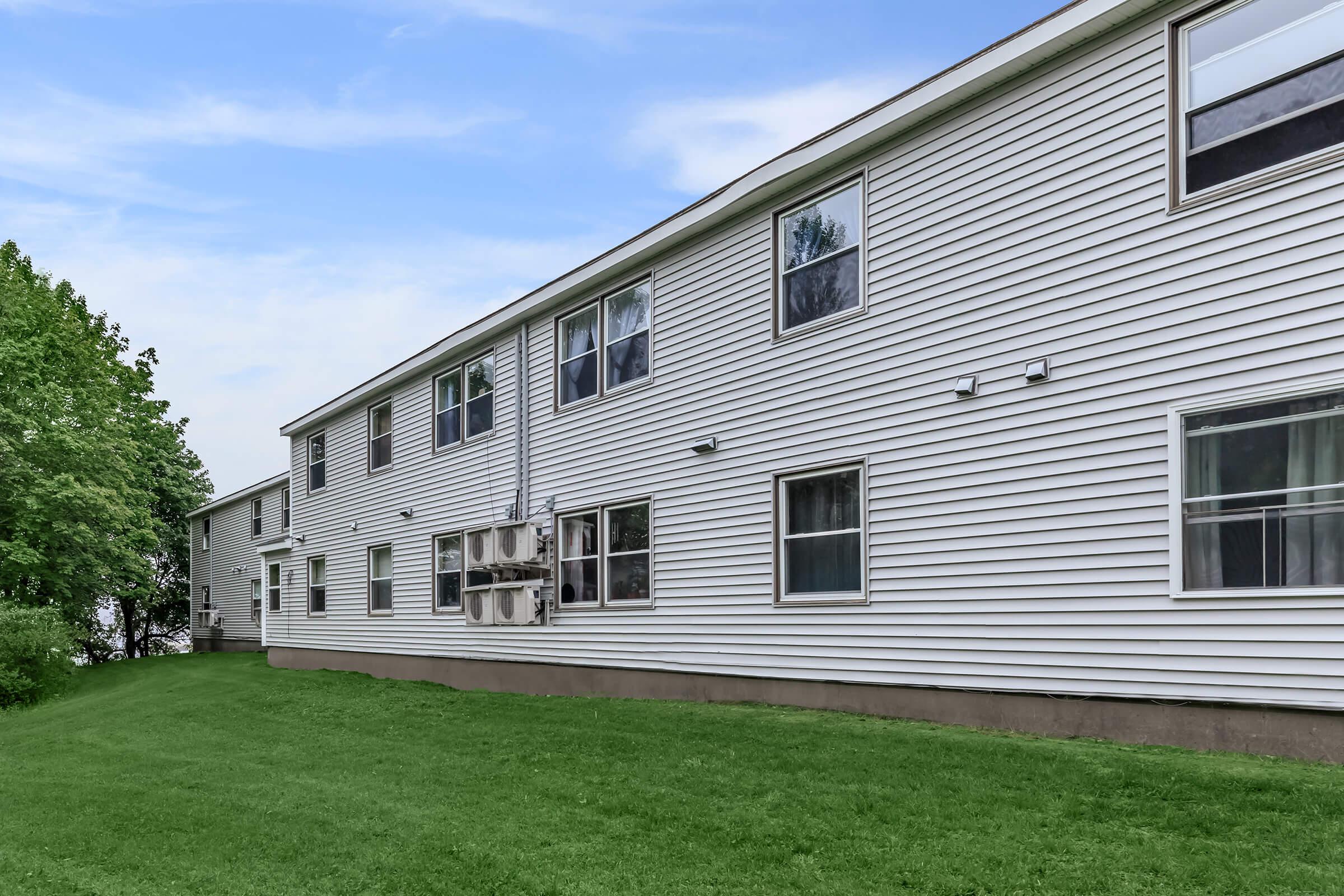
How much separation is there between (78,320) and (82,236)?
20.1ft

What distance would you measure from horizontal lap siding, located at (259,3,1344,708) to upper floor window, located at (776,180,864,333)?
209 millimetres

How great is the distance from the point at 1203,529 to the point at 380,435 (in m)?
16.0

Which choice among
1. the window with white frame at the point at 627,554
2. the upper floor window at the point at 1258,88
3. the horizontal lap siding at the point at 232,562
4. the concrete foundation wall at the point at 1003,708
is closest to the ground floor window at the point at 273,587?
the horizontal lap siding at the point at 232,562

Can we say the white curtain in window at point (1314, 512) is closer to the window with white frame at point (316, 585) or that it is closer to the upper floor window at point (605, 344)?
the upper floor window at point (605, 344)

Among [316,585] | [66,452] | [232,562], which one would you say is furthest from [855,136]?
[232,562]

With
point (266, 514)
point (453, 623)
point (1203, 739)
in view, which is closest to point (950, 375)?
point (1203, 739)

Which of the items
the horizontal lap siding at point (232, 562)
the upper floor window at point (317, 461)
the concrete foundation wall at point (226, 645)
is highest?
the upper floor window at point (317, 461)

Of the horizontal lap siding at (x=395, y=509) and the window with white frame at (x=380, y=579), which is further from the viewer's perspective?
the window with white frame at (x=380, y=579)

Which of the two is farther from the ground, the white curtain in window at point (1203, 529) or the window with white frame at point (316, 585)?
the white curtain in window at point (1203, 529)

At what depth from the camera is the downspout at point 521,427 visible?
15430 mm

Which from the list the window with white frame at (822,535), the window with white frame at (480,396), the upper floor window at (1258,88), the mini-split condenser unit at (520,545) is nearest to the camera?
the upper floor window at (1258,88)

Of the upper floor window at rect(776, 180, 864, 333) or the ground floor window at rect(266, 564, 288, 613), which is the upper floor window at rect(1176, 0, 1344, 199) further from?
the ground floor window at rect(266, 564, 288, 613)

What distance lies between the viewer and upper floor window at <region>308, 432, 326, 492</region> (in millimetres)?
22891

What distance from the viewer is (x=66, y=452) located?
26.4 m
